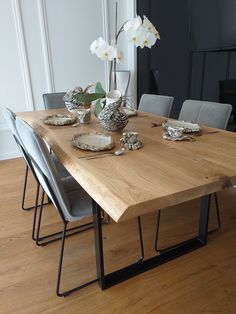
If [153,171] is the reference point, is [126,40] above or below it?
above

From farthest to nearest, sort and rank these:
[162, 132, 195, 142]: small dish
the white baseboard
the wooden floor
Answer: the white baseboard < [162, 132, 195, 142]: small dish < the wooden floor

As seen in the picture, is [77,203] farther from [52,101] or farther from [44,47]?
[44,47]

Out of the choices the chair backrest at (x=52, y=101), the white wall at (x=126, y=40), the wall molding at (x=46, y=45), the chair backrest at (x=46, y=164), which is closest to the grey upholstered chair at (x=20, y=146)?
the chair backrest at (x=46, y=164)

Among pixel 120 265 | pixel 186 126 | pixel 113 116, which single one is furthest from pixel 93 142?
pixel 120 265

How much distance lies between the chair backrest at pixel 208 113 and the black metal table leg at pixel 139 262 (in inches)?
23.7

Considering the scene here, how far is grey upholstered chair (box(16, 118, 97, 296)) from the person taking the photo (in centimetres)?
108

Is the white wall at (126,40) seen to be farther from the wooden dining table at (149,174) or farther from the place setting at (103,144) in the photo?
the place setting at (103,144)

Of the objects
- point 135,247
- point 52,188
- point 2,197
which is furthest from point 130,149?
point 2,197

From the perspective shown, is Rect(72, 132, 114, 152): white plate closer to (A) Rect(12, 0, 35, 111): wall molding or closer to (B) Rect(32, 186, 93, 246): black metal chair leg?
(B) Rect(32, 186, 93, 246): black metal chair leg

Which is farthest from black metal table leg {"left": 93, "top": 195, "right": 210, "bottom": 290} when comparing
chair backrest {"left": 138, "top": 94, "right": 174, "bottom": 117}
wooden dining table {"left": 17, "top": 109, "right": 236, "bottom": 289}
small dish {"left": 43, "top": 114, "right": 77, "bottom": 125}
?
chair backrest {"left": 138, "top": 94, "right": 174, "bottom": 117}

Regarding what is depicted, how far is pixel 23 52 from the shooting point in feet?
10.3

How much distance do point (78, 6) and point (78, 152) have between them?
2713 mm

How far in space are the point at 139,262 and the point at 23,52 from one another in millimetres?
2772

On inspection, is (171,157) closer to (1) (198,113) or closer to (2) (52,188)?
(2) (52,188)
